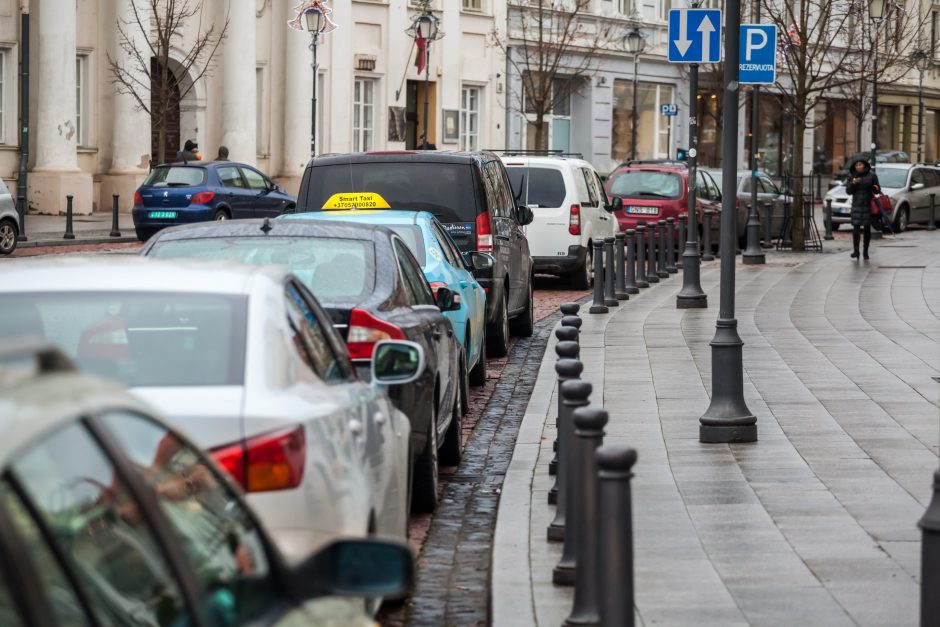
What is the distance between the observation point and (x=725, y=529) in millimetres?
7555

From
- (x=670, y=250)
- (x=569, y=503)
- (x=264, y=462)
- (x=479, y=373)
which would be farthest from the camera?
(x=670, y=250)

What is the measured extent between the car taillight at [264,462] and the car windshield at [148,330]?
34cm

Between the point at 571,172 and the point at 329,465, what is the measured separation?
60.6 ft

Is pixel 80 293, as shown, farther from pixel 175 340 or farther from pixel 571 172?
pixel 571 172

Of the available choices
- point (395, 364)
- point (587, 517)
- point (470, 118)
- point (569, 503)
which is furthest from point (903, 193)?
point (587, 517)

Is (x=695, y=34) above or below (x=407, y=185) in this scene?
above

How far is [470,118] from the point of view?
51062 millimetres

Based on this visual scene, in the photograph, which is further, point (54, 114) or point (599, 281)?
point (54, 114)

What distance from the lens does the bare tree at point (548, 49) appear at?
50219mm

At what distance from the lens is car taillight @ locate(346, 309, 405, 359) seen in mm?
8414

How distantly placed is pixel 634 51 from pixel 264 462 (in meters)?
42.5

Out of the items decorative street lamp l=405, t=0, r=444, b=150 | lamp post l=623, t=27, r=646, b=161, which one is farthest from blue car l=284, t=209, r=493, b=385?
lamp post l=623, t=27, r=646, b=161

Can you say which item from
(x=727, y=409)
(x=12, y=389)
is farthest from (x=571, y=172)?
(x=12, y=389)

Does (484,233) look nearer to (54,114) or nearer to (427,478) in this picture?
(427,478)
